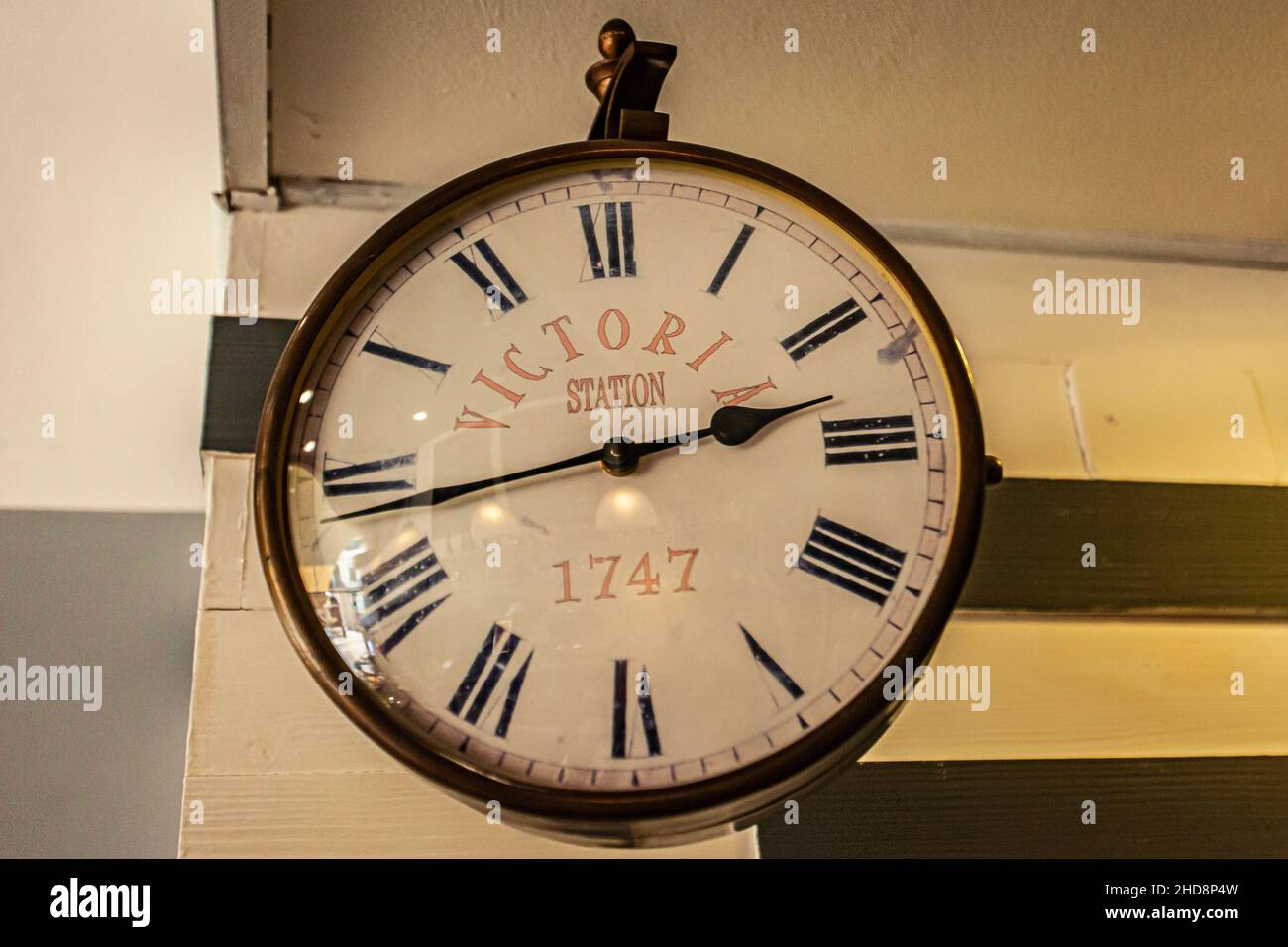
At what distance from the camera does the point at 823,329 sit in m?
1.09

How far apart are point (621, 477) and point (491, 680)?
23 centimetres

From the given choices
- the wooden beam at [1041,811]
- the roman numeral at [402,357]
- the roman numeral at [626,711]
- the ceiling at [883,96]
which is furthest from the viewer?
the ceiling at [883,96]

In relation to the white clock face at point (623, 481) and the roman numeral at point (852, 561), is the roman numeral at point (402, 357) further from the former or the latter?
the roman numeral at point (852, 561)

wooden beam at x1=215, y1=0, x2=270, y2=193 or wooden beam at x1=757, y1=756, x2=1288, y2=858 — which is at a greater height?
wooden beam at x1=215, y1=0, x2=270, y2=193

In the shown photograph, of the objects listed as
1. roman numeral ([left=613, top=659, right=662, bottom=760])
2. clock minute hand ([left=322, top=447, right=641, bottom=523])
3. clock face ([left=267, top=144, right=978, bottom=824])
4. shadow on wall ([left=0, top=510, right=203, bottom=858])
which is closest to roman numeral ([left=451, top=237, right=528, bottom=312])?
clock face ([left=267, top=144, right=978, bottom=824])

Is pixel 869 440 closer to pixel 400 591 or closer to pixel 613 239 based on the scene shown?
pixel 613 239

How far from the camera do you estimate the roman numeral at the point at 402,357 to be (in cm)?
107

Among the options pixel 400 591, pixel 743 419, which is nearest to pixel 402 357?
pixel 400 591

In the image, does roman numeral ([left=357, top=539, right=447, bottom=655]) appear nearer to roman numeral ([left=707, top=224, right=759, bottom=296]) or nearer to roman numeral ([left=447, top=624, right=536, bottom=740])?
roman numeral ([left=447, top=624, right=536, bottom=740])

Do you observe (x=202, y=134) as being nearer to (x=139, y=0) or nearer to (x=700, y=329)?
(x=139, y=0)

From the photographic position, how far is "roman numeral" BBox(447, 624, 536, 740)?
0.96 meters

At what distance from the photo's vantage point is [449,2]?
137 cm

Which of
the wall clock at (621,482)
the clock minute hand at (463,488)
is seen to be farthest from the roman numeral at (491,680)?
the clock minute hand at (463,488)
